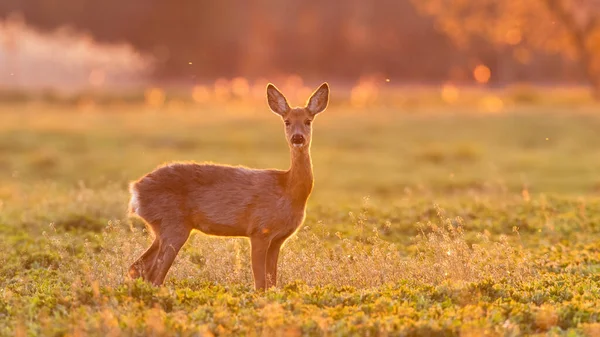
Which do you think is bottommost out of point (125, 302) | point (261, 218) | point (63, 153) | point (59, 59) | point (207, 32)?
point (125, 302)

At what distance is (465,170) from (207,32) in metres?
38.2

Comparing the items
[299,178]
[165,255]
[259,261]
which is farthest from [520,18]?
[165,255]

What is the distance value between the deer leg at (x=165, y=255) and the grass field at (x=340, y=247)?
30 centimetres

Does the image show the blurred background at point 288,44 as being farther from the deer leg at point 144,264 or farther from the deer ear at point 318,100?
the deer leg at point 144,264

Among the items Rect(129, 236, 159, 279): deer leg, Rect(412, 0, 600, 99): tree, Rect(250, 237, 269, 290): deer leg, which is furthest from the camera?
Rect(412, 0, 600, 99): tree

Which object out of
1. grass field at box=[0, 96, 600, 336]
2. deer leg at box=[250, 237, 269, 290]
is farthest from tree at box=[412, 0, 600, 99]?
deer leg at box=[250, 237, 269, 290]

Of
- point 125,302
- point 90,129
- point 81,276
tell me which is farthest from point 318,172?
point 125,302

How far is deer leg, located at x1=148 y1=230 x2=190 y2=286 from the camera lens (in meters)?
10.1

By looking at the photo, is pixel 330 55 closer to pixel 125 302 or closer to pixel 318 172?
pixel 318 172

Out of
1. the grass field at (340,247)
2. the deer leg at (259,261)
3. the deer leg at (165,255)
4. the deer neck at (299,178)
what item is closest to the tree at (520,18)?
the grass field at (340,247)

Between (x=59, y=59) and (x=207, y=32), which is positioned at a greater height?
(x=207, y=32)

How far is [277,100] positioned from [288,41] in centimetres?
5375

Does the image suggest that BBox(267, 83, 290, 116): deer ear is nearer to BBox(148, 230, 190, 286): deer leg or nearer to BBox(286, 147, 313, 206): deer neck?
BBox(286, 147, 313, 206): deer neck

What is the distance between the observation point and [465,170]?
85.8 ft
